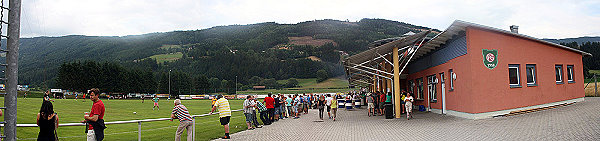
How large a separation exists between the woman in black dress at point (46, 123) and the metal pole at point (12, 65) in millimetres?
2693

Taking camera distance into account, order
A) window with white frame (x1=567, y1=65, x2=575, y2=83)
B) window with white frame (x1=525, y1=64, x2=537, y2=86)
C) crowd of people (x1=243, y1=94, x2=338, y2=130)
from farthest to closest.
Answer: window with white frame (x1=567, y1=65, x2=575, y2=83) < window with white frame (x1=525, y1=64, x2=537, y2=86) < crowd of people (x1=243, y1=94, x2=338, y2=130)

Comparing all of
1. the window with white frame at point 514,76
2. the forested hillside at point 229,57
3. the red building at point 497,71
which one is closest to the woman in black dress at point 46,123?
the red building at point 497,71

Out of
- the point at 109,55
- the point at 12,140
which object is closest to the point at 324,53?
the point at 109,55

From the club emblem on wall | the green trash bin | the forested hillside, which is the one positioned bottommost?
the green trash bin

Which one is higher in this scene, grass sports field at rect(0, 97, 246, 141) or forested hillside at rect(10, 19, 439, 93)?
forested hillside at rect(10, 19, 439, 93)

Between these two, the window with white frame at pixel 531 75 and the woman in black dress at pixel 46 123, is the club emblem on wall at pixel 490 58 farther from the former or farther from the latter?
the woman in black dress at pixel 46 123

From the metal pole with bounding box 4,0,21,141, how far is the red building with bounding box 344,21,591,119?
1350 cm

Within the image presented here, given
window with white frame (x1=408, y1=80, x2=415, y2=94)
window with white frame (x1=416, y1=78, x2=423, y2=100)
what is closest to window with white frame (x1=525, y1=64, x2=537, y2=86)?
window with white frame (x1=416, y1=78, x2=423, y2=100)

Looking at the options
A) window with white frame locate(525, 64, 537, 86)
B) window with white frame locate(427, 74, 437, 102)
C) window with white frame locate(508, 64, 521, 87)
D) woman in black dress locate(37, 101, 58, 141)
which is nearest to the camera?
woman in black dress locate(37, 101, 58, 141)

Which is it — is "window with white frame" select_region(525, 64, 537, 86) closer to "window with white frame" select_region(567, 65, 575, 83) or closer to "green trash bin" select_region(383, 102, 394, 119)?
"window with white frame" select_region(567, 65, 575, 83)

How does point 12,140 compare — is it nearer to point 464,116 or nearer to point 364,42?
point 464,116

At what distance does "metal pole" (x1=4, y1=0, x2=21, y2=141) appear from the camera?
431cm

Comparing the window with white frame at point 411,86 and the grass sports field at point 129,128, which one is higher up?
the window with white frame at point 411,86

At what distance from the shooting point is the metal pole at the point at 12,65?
4.31 meters
